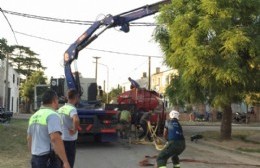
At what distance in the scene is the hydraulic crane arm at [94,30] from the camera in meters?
20.8

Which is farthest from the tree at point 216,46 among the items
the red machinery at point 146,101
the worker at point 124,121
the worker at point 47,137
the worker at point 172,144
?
the worker at point 47,137

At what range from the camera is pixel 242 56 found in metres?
21.3

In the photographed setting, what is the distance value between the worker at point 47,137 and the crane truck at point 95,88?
11502 mm

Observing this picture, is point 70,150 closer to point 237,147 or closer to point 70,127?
point 70,127

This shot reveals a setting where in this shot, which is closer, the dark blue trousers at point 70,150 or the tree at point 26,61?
the dark blue trousers at point 70,150

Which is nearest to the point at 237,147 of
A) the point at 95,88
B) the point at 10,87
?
the point at 95,88

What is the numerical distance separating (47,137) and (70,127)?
2.77 metres

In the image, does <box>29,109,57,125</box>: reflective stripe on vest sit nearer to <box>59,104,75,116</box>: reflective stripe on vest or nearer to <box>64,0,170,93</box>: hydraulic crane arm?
<box>59,104,75,116</box>: reflective stripe on vest

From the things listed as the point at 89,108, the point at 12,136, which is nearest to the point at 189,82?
the point at 89,108

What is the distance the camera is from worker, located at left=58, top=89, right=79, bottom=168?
909 cm

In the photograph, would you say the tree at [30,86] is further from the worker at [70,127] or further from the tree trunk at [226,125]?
the worker at [70,127]

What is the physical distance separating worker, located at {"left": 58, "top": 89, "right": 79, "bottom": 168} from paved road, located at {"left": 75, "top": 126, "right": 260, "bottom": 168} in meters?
4.37

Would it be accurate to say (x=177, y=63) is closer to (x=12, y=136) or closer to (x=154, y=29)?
(x=154, y=29)

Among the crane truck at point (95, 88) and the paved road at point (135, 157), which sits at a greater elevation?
the crane truck at point (95, 88)
